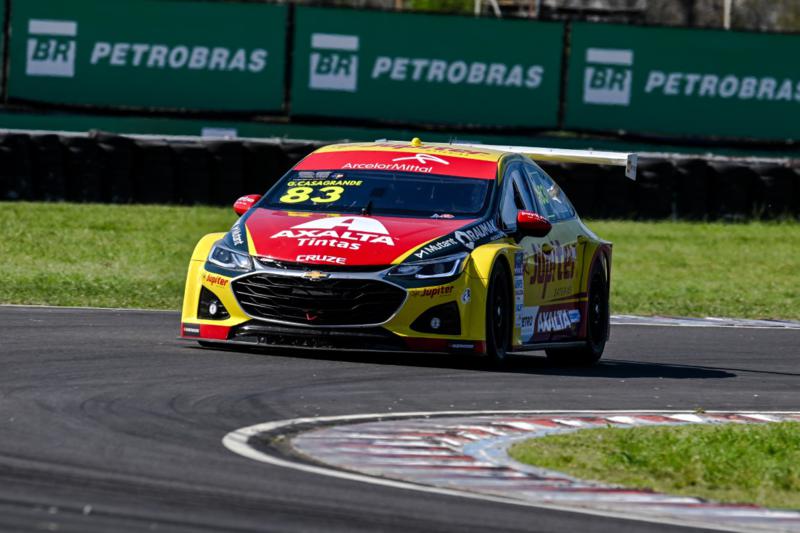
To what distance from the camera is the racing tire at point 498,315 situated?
11203 millimetres

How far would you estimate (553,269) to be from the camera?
492 inches

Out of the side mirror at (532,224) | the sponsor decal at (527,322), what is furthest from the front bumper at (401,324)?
the side mirror at (532,224)

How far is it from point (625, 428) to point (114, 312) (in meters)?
6.51

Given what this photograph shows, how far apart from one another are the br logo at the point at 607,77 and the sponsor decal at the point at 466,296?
59.4 feet

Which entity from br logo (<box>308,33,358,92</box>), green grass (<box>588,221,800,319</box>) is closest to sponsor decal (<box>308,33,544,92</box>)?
br logo (<box>308,33,358,92</box>)

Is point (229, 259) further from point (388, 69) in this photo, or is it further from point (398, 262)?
point (388, 69)

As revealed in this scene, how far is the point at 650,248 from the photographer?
2406 centimetres

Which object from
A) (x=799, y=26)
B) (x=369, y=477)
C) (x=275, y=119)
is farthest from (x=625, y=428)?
(x=799, y=26)

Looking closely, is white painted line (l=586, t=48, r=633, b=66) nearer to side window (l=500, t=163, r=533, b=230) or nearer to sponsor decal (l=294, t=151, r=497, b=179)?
side window (l=500, t=163, r=533, b=230)

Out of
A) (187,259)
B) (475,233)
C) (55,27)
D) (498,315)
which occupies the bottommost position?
(187,259)

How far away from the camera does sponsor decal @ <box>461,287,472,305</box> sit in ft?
36.2

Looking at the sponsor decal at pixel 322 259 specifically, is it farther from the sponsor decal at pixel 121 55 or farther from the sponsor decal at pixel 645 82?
the sponsor decal at pixel 645 82

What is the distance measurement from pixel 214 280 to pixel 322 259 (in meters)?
0.80

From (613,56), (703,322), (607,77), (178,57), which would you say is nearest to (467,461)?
(703,322)
